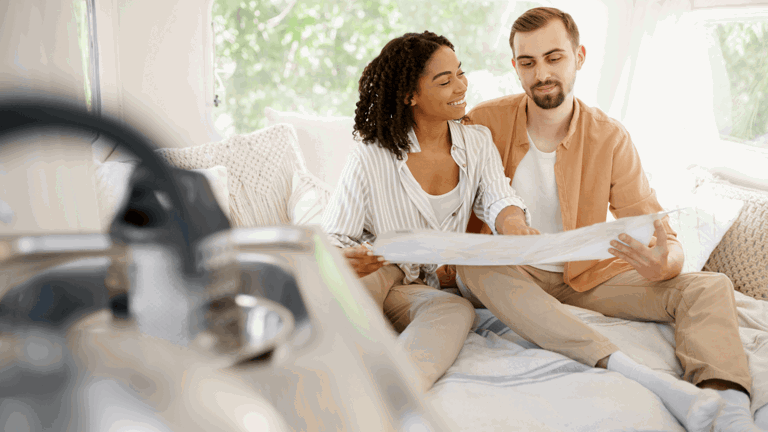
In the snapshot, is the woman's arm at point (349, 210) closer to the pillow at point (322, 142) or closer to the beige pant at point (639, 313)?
Answer: the beige pant at point (639, 313)

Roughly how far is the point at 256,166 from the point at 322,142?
378 mm

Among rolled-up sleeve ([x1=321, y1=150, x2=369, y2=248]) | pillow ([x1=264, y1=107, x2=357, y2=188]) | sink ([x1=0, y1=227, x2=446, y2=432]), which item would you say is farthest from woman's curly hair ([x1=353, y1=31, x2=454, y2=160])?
sink ([x1=0, y1=227, x2=446, y2=432])

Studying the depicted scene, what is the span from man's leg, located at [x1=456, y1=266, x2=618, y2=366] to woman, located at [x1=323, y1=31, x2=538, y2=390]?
78mm

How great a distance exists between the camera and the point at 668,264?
4.33 feet

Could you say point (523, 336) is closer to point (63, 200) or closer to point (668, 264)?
point (668, 264)

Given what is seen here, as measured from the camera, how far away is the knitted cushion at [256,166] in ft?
5.87

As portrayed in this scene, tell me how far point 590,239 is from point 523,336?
1.13ft

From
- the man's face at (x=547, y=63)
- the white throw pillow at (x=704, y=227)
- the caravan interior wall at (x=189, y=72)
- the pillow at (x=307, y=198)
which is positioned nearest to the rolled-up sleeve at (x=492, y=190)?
the man's face at (x=547, y=63)

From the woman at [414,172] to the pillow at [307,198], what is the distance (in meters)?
0.37

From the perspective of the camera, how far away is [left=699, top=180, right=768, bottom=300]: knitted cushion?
159cm

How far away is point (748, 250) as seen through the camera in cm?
163

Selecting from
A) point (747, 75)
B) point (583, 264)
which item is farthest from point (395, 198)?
point (747, 75)

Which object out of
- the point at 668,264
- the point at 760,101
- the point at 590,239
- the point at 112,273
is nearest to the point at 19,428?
the point at 112,273

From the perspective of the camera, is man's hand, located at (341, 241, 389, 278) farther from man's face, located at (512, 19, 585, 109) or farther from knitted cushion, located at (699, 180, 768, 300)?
knitted cushion, located at (699, 180, 768, 300)
